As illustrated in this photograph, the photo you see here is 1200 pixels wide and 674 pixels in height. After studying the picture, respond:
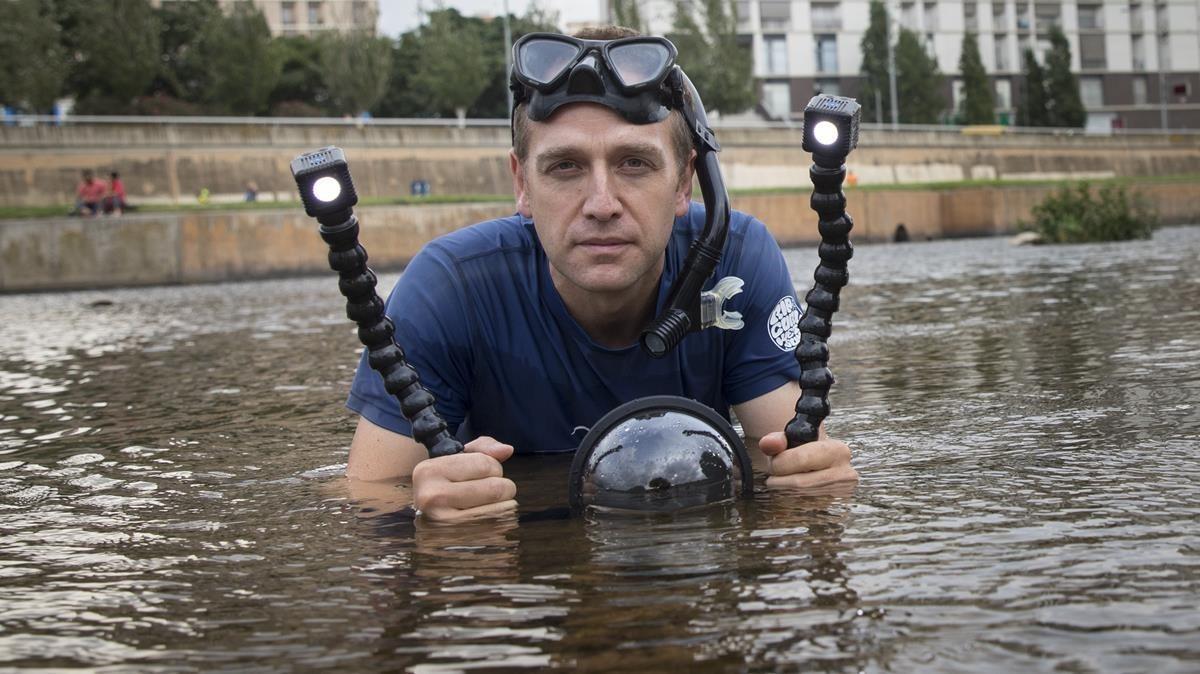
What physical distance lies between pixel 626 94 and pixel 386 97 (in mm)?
75649

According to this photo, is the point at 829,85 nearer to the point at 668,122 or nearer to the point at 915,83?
the point at 915,83

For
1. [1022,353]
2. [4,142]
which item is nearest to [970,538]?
[1022,353]

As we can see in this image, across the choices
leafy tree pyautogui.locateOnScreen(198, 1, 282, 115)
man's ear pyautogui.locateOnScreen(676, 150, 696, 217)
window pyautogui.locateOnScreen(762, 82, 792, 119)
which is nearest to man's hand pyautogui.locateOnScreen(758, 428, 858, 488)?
man's ear pyautogui.locateOnScreen(676, 150, 696, 217)

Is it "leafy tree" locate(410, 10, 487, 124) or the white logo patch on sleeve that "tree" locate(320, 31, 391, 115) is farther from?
the white logo patch on sleeve

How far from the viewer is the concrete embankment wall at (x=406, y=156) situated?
41312 mm

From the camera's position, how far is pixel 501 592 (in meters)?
3.01

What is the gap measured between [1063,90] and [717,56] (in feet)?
94.9

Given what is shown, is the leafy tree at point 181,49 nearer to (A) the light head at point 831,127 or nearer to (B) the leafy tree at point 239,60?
(B) the leafy tree at point 239,60

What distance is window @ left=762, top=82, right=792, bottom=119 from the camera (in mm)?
83938

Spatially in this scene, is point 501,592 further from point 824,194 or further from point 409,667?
point 824,194

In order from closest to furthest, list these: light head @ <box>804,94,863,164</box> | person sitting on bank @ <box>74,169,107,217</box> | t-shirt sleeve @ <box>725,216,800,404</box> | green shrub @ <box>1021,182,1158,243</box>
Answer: light head @ <box>804,94,863,164</box>
t-shirt sleeve @ <box>725,216,800,404</box>
green shrub @ <box>1021,182,1158,243</box>
person sitting on bank @ <box>74,169,107,217</box>

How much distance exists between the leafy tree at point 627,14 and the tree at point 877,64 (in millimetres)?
20643

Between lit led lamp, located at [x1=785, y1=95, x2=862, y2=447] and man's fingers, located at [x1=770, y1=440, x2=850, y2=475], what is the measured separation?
0.20 ft

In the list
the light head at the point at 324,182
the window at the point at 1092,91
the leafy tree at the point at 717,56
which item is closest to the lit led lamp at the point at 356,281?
the light head at the point at 324,182
